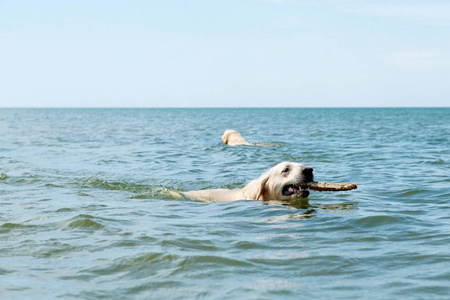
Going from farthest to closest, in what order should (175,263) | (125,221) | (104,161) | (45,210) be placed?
1. (104,161)
2. (45,210)
3. (125,221)
4. (175,263)

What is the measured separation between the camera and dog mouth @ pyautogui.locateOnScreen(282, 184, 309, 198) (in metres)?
8.84

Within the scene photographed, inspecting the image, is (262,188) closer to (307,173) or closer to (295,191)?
(295,191)

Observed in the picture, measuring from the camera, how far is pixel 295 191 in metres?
8.91

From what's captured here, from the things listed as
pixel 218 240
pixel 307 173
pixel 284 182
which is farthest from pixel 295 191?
pixel 218 240

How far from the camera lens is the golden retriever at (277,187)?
29.1 ft

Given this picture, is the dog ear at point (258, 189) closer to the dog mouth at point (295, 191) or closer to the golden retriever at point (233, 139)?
the dog mouth at point (295, 191)

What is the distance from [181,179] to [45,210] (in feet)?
16.3

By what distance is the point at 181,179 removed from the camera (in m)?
12.9

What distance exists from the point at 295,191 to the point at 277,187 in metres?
0.33

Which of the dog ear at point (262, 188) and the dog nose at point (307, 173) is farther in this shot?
the dog ear at point (262, 188)

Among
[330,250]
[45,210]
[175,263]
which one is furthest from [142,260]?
[45,210]

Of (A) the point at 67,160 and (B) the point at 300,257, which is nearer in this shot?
(B) the point at 300,257

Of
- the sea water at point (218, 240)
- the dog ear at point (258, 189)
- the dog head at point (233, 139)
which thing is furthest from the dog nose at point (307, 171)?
the dog head at point (233, 139)

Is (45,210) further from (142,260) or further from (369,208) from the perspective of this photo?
(369,208)
